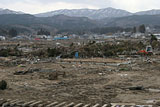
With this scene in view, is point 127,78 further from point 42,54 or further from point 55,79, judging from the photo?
point 42,54

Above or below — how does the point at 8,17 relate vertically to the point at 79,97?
above

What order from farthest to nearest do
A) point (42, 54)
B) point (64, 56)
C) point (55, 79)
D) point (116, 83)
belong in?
point (42, 54)
point (64, 56)
point (55, 79)
point (116, 83)

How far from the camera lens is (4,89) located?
10352 mm

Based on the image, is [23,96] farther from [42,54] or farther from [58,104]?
[42,54]

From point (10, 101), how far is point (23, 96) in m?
1.04

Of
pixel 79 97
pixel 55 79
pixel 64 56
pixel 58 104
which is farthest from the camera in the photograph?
pixel 64 56

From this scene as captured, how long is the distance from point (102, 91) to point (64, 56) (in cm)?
1605

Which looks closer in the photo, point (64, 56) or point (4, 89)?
point (4, 89)

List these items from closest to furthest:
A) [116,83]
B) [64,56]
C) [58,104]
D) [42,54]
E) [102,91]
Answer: [58,104] → [102,91] → [116,83] → [64,56] → [42,54]

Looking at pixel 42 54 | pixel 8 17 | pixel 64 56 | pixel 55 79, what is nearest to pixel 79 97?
pixel 55 79

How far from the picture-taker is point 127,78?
43.3 ft

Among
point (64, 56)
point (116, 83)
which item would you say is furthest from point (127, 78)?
point (64, 56)

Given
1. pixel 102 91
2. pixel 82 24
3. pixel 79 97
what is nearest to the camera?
pixel 79 97

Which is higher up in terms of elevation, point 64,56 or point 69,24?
point 69,24
